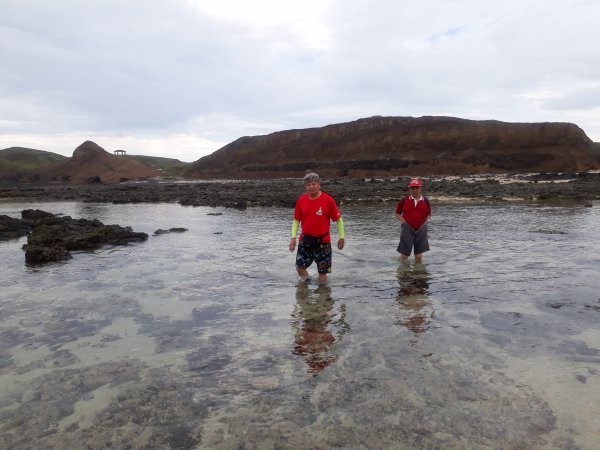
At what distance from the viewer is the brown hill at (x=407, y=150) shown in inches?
2259

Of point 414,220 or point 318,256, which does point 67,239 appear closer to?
point 318,256

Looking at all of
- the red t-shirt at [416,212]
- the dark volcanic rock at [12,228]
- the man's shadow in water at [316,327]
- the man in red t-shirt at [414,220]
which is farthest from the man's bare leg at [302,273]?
the dark volcanic rock at [12,228]

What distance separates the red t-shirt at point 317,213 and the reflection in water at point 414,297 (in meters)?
1.69

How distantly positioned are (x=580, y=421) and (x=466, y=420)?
2.84ft

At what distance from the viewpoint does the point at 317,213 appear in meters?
7.31

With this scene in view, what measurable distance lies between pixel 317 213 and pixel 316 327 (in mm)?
2321

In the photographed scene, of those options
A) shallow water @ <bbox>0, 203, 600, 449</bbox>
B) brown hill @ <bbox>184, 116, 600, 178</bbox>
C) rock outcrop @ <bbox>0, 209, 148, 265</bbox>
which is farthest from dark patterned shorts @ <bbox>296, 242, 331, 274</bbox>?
brown hill @ <bbox>184, 116, 600, 178</bbox>

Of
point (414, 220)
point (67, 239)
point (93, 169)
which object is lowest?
point (67, 239)

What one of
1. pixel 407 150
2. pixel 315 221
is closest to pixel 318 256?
pixel 315 221

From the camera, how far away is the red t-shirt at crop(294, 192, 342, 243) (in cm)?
731

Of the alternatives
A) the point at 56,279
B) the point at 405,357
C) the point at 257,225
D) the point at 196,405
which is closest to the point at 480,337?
the point at 405,357

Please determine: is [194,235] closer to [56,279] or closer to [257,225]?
[257,225]

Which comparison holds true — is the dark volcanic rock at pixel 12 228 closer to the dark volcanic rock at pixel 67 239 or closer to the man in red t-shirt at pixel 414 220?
the dark volcanic rock at pixel 67 239

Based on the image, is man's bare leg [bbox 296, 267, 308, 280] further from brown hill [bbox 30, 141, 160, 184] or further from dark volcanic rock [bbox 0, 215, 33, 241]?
brown hill [bbox 30, 141, 160, 184]
